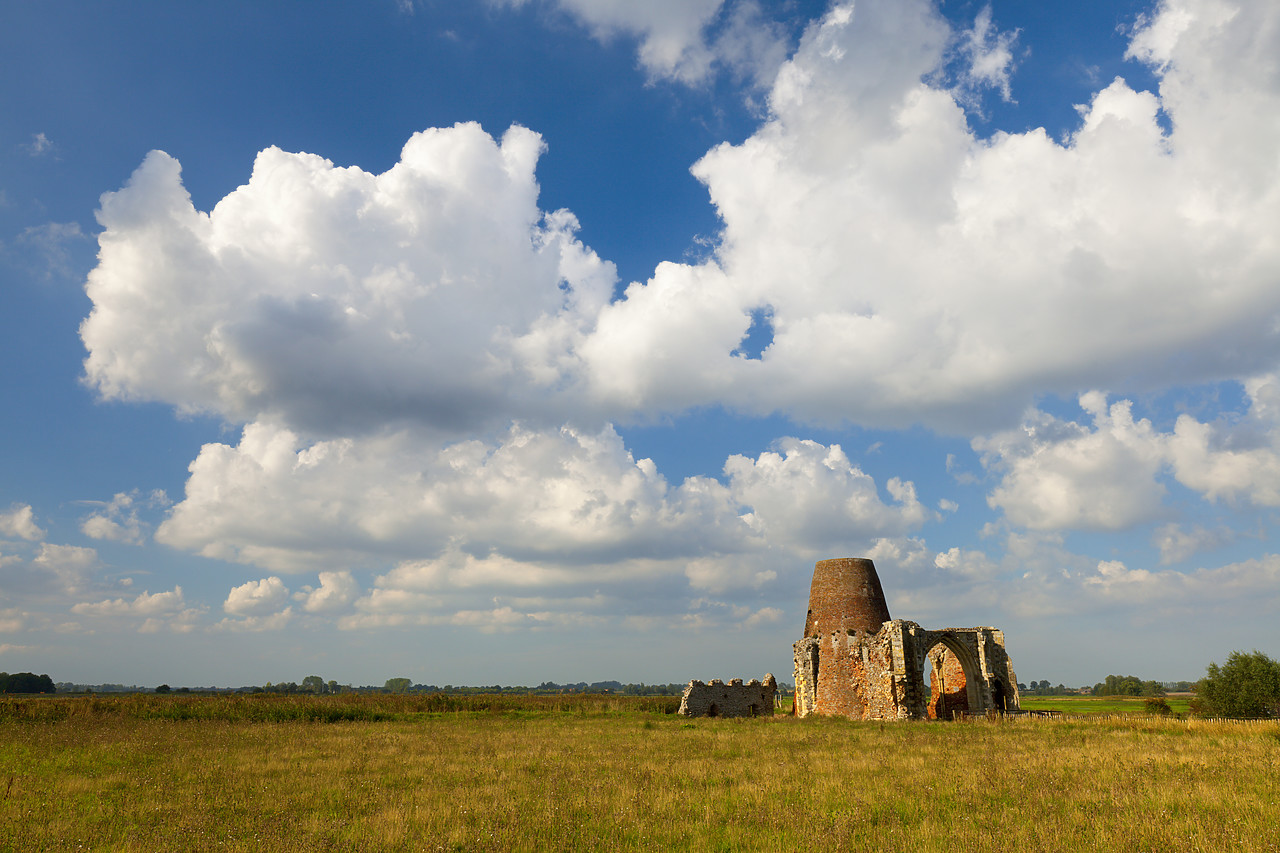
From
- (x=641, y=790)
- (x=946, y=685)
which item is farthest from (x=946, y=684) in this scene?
(x=641, y=790)

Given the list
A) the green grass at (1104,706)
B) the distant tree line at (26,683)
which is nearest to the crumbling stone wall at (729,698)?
the green grass at (1104,706)

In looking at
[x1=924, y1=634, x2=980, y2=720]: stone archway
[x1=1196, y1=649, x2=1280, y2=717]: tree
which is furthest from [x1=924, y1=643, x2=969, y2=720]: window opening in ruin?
[x1=1196, y1=649, x2=1280, y2=717]: tree

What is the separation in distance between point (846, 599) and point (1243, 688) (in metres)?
37.9

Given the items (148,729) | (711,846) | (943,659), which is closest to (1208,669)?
(943,659)

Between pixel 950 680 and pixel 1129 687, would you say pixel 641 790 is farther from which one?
pixel 1129 687

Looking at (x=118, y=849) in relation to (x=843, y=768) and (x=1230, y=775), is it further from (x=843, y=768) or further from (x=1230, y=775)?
(x=1230, y=775)

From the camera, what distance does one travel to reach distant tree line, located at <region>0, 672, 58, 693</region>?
103750mm

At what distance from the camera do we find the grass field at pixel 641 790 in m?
9.18

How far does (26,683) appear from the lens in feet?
362

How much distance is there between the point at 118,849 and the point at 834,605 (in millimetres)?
34836

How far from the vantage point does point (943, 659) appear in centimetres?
4191

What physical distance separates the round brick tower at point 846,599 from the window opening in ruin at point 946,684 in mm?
7112

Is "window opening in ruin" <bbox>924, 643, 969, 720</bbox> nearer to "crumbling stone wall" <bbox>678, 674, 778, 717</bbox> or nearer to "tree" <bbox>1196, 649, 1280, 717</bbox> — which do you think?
"crumbling stone wall" <bbox>678, 674, 778, 717</bbox>

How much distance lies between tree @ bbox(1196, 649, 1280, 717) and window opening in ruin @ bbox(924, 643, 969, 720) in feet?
89.9
